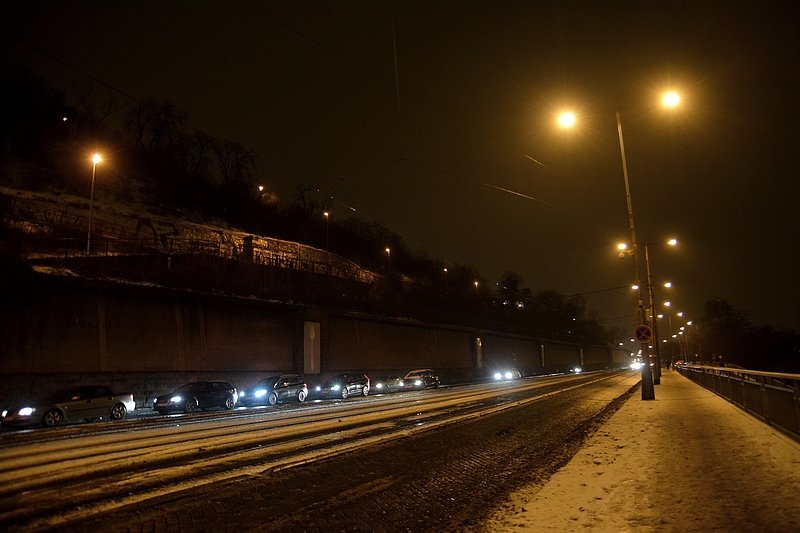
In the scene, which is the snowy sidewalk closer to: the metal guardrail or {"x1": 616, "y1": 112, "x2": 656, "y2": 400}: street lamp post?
the metal guardrail

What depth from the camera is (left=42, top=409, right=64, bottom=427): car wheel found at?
18.2 metres

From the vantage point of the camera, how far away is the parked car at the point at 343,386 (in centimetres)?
3180

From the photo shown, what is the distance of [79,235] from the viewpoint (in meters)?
40.6

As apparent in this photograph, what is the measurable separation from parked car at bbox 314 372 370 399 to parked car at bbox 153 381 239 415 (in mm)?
6621

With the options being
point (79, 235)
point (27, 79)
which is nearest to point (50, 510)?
point (79, 235)

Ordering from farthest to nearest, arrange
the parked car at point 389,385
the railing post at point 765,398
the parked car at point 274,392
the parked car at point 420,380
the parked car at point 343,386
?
1. the parked car at point 420,380
2. the parked car at point 389,385
3. the parked car at point 343,386
4. the parked car at point 274,392
5. the railing post at point 765,398

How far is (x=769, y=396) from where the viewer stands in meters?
11.6

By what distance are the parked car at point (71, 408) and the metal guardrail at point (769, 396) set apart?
70.4 feet

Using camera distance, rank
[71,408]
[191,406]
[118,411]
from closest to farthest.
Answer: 1. [71,408]
2. [118,411]
3. [191,406]

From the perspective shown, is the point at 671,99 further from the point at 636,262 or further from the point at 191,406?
the point at 191,406

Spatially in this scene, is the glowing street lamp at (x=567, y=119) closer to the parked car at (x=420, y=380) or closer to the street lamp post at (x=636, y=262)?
the street lamp post at (x=636, y=262)

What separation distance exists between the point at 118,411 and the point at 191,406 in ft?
10.2

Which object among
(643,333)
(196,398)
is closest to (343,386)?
(196,398)

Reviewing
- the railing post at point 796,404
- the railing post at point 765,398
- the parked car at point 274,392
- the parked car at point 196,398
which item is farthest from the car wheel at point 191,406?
the railing post at point 796,404
